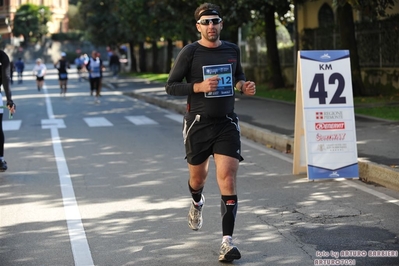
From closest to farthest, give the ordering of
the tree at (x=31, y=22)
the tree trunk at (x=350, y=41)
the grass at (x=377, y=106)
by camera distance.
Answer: the grass at (x=377, y=106) < the tree trunk at (x=350, y=41) < the tree at (x=31, y=22)

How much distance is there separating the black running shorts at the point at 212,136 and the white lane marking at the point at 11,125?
43.8ft

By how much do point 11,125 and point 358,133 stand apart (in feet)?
30.5

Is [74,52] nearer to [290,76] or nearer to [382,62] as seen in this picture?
[290,76]

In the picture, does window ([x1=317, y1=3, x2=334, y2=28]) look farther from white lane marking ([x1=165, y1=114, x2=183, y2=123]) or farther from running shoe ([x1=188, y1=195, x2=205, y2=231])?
running shoe ([x1=188, y1=195, x2=205, y2=231])

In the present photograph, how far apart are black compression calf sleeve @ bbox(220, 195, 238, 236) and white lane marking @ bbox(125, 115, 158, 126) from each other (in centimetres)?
1344

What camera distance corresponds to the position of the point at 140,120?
2147 centimetres

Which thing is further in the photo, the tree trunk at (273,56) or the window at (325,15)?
the window at (325,15)

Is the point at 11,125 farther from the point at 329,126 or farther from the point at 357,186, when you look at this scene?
the point at 357,186

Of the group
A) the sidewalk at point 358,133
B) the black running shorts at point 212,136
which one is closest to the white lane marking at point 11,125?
the sidewalk at point 358,133

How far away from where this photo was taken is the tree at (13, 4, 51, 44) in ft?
368

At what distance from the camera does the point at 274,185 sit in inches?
414

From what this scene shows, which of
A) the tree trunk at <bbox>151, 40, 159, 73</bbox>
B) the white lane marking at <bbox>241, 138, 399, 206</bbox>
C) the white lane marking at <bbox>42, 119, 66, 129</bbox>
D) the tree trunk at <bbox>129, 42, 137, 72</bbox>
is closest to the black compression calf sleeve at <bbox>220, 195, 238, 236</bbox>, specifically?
the white lane marking at <bbox>241, 138, 399, 206</bbox>

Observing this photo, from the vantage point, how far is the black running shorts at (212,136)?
6.89 m

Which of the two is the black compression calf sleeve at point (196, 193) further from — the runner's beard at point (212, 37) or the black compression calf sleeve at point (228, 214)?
the runner's beard at point (212, 37)
